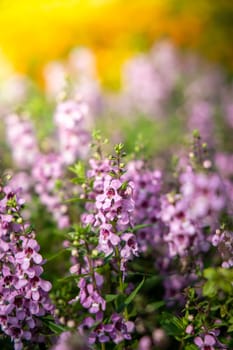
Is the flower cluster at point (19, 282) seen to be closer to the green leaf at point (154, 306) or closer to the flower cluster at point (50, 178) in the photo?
the green leaf at point (154, 306)

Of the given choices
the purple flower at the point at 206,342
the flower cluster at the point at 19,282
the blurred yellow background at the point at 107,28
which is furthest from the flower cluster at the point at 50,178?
the blurred yellow background at the point at 107,28

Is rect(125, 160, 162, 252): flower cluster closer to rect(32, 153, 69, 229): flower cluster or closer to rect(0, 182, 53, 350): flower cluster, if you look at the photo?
rect(32, 153, 69, 229): flower cluster

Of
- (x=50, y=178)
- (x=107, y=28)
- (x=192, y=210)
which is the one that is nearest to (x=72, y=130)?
(x=50, y=178)

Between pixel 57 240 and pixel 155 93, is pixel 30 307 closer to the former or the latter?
pixel 57 240

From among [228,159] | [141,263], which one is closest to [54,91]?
[228,159]

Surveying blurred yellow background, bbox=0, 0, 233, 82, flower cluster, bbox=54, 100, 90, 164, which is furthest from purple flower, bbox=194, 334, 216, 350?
blurred yellow background, bbox=0, 0, 233, 82

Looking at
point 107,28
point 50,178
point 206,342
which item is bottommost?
point 206,342

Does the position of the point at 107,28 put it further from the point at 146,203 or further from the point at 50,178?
the point at 146,203
